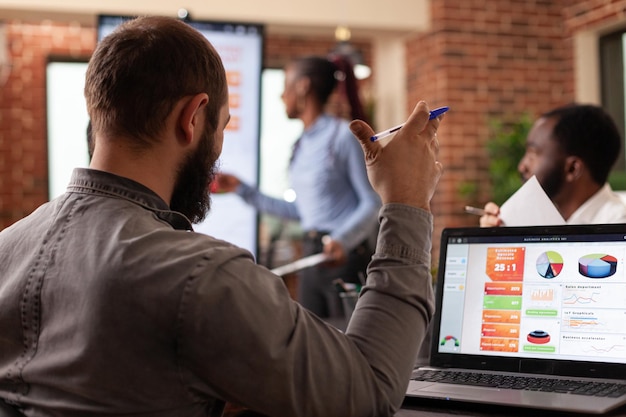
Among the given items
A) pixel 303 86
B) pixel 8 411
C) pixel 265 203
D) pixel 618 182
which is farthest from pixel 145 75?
pixel 618 182

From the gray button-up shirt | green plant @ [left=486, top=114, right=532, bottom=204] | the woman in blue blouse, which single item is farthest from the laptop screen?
green plant @ [left=486, top=114, right=532, bottom=204]

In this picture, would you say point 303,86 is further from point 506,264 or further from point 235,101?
point 506,264

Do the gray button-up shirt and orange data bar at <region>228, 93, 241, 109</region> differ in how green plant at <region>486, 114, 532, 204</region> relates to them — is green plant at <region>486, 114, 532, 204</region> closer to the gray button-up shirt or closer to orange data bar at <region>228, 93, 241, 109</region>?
orange data bar at <region>228, 93, 241, 109</region>

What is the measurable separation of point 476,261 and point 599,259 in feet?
Result: 0.72

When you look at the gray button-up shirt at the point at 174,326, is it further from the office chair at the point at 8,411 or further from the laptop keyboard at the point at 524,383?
the laptop keyboard at the point at 524,383

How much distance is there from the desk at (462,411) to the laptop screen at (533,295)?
0.21 m

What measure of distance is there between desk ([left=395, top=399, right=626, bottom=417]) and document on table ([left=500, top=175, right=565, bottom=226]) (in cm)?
54

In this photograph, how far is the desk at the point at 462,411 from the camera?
1.11 meters

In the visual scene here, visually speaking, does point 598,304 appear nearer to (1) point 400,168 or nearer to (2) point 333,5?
(1) point 400,168

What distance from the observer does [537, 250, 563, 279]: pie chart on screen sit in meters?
1.37

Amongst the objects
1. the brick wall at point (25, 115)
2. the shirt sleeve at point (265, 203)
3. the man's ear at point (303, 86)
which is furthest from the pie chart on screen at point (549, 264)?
the brick wall at point (25, 115)

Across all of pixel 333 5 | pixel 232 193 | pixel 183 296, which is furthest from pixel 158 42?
pixel 333 5

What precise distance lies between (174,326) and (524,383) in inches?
24.7

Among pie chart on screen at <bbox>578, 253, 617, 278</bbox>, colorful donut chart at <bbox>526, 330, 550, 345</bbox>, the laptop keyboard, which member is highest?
pie chart on screen at <bbox>578, 253, 617, 278</bbox>
